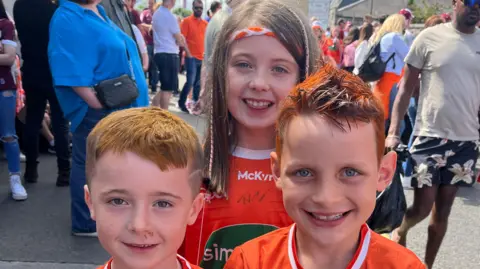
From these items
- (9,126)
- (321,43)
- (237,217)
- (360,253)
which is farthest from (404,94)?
(9,126)

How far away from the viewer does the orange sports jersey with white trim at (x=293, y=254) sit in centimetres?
149

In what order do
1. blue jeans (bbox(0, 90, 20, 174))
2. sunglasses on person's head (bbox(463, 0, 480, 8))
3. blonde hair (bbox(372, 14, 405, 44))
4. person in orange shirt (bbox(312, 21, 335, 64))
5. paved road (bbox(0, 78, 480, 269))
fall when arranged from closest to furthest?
person in orange shirt (bbox(312, 21, 335, 64))
sunglasses on person's head (bbox(463, 0, 480, 8))
paved road (bbox(0, 78, 480, 269))
blue jeans (bbox(0, 90, 20, 174))
blonde hair (bbox(372, 14, 405, 44))

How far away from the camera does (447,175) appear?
3.85 metres

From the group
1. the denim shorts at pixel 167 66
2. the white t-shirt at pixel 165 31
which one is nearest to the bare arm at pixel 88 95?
the denim shorts at pixel 167 66

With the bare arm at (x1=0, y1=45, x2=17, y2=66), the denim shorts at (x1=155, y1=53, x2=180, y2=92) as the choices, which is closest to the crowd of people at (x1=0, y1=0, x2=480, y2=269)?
the bare arm at (x1=0, y1=45, x2=17, y2=66)

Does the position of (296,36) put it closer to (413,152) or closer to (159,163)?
(159,163)

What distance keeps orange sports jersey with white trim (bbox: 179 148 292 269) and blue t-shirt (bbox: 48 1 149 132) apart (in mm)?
2267

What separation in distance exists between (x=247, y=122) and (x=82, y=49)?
7.60 ft

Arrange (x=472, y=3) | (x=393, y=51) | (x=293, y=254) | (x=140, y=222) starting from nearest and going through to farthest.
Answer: (x=140, y=222)
(x=293, y=254)
(x=472, y=3)
(x=393, y=51)

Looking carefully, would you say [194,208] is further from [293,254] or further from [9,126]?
[9,126]

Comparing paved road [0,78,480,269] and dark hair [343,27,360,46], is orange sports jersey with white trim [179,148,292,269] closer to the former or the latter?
paved road [0,78,480,269]

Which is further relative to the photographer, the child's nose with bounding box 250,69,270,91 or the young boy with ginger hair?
the child's nose with bounding box 250,69,270,91

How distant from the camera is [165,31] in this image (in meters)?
8.80

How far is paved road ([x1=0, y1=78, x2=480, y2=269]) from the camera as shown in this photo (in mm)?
4020
